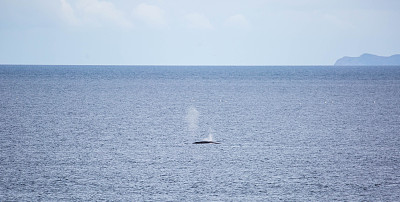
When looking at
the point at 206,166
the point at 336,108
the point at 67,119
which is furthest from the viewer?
the point at 336,108

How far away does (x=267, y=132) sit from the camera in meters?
44.9

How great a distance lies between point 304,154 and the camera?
34.9 meters

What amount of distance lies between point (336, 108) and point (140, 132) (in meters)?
31.1

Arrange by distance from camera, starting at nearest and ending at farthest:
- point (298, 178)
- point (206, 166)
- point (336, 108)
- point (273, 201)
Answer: point (273, 201)
point (298, 178)
point (206, 166)
point (336, 108)

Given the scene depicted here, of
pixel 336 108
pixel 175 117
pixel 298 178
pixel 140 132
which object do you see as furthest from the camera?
pixel 336 108

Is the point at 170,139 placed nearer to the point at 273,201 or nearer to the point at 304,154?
the point at 304,154

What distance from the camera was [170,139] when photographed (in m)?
41.3

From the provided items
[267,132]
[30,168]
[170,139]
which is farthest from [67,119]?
[30,168]

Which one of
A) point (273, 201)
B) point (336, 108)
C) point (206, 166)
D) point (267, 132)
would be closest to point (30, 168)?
point (206, 166)

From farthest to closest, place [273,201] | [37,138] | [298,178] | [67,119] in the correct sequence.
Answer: [67,119], [37,138], [298,178], [273,201]

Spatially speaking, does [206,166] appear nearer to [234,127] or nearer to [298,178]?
[298,178]

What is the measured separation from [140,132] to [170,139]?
170 inches

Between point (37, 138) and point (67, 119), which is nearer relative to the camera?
point (37, 138)

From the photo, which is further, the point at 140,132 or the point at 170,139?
the point at 140,132
